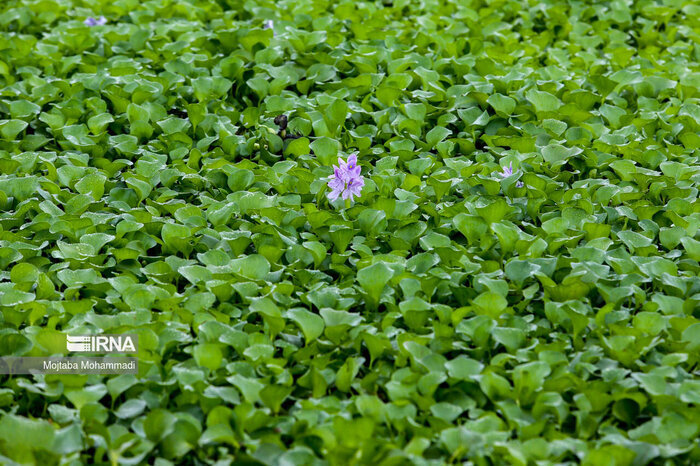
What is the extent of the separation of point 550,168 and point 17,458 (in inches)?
84.6

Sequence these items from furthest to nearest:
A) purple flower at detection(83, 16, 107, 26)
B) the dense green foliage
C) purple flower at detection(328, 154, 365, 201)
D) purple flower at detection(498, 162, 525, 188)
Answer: purple flower at detection(83, 16, 107, 26), purple flower at detection(498, 162, 525, 188), purple flower at detection(328, 154, 365, 201), the dense green foliage

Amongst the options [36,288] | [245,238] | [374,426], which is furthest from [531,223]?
[36,288]

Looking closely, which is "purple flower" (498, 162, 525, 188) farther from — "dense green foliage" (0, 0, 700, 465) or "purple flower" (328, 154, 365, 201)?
"purple flower" (328, 154, 365, 201)

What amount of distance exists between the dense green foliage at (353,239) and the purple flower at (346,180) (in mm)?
64

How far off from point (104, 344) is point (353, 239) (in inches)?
35.9

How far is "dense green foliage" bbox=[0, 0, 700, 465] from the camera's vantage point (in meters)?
2.12

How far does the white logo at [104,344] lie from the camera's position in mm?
2314

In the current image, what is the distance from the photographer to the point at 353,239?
2.85 meters

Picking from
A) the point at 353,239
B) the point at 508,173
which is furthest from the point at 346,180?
the point at 508,173

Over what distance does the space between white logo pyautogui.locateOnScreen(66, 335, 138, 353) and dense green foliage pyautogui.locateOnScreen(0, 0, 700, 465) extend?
1.5 inches

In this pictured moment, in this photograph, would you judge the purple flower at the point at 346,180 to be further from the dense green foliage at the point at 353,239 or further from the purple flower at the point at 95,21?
the purple flower at the point at 95,21

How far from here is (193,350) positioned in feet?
7.54

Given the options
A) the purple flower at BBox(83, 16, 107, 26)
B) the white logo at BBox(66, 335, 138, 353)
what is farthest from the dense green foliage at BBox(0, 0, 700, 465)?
the purple flower at BBox(83, 16, 107, 26)

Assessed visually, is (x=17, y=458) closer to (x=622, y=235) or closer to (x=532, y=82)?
(x=622, y=235)
